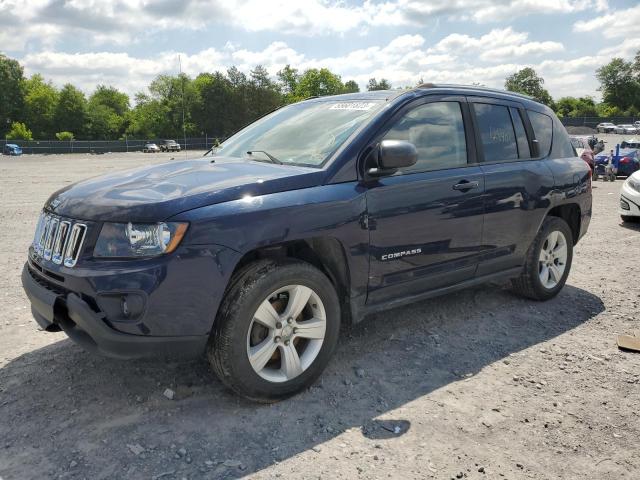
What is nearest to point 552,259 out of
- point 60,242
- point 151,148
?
point 60,242

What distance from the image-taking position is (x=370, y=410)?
3107 millimetres

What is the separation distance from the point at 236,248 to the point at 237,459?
3.51 ft

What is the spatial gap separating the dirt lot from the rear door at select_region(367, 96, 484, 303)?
611 mm

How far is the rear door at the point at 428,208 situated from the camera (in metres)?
3.48

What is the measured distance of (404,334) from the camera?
14.0 ft

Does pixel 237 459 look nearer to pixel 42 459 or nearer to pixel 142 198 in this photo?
pixel 42 459

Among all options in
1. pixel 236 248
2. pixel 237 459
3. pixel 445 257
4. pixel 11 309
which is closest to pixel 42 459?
pixel 237 459

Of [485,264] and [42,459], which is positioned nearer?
[42,459]

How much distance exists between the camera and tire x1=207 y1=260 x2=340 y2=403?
2.89 metres

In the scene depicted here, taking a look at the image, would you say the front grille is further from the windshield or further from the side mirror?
the side mirror

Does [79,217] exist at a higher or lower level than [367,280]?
higher

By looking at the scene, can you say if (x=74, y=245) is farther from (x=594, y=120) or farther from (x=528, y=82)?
(x=528, y=82)

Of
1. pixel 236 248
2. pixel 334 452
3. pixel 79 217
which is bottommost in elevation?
pixel 334 452

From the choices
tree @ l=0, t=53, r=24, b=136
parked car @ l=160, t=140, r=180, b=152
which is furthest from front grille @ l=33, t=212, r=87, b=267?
tree @ l=0, t=53, r=24, b=136
